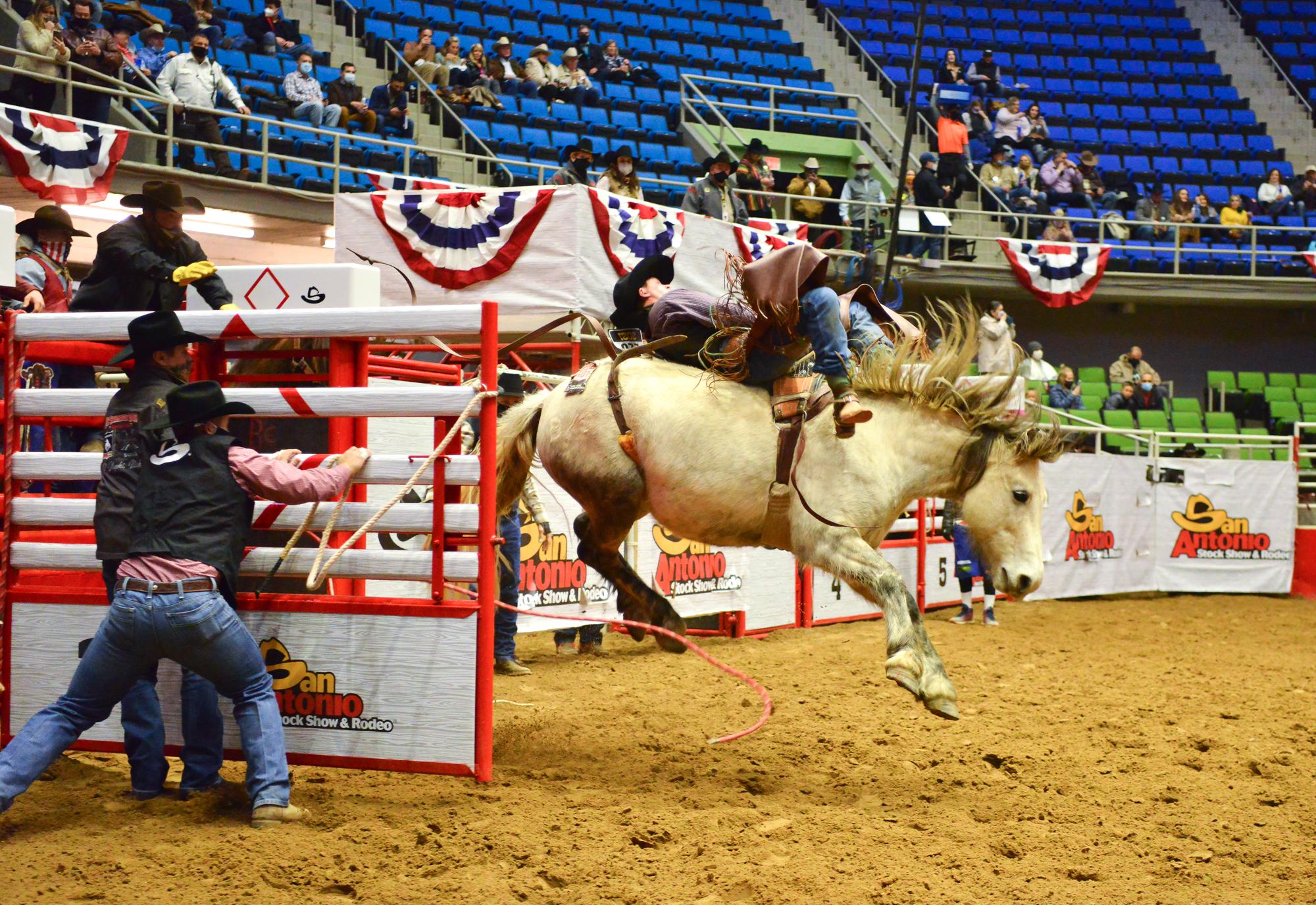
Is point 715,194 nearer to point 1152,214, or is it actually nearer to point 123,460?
point 123,460

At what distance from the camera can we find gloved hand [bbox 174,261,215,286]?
16.0ft

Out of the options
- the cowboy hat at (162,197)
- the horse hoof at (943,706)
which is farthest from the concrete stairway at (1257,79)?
the cowboy hat at (162,197)

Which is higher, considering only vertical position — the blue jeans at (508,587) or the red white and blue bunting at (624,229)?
the red white and blue bunting at (624,229)

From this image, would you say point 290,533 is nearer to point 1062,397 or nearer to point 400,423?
point 400,423

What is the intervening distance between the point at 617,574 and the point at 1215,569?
1139 cm

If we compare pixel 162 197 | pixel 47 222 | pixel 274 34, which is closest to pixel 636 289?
pixel 162 197

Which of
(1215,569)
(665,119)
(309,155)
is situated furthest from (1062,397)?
(309,155)

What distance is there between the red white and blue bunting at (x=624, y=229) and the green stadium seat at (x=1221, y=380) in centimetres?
1578

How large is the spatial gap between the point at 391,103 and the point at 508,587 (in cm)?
1061

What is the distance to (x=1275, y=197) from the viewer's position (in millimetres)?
21375

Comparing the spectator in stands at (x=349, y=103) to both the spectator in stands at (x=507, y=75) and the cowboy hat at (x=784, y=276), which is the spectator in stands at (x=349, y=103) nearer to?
the spectator in stands at (x=507, y=75)

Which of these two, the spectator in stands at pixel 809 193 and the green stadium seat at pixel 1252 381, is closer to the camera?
the spectator in stands at pixel 809 193

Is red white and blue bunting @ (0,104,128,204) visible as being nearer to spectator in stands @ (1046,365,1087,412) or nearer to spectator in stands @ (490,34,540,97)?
spectator in stands @ (490,34,540,97)

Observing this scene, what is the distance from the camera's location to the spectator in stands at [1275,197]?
21094 millimetres
